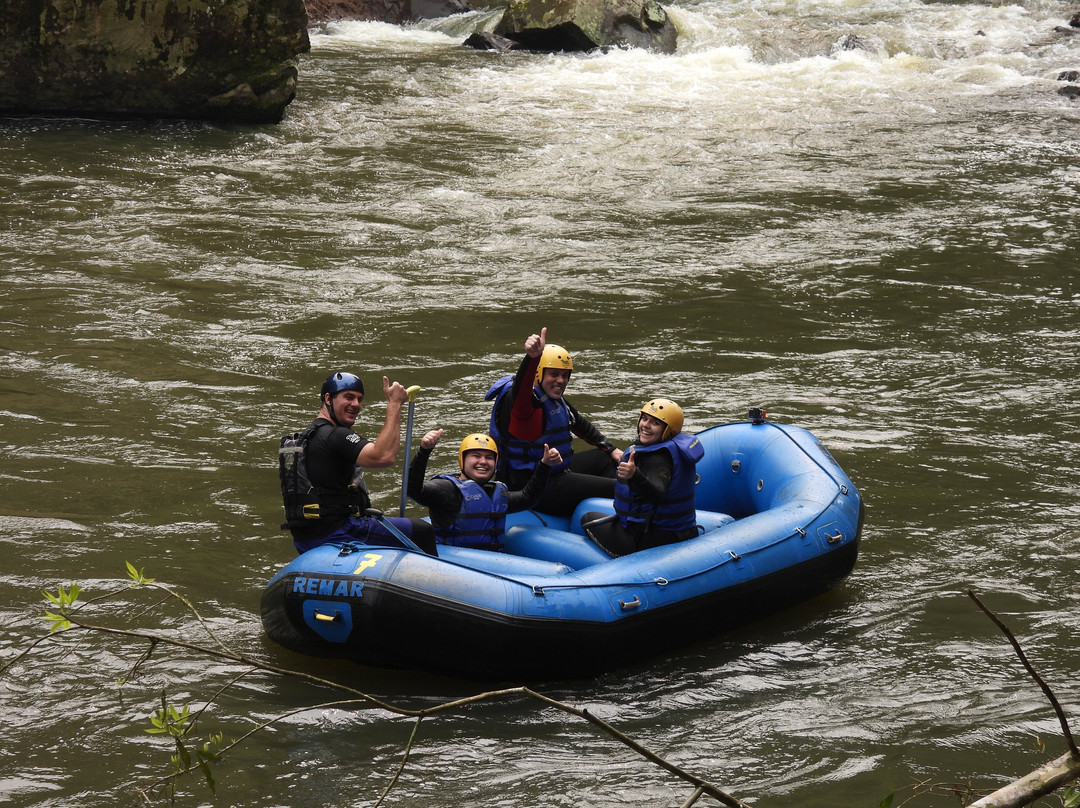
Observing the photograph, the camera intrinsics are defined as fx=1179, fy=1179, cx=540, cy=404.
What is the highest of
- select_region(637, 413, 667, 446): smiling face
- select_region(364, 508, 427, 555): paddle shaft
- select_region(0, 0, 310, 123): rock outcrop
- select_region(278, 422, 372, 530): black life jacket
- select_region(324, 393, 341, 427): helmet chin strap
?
select_region(0, 0, 310, 123): rock outcrop

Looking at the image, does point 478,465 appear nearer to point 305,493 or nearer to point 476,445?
point 476,445

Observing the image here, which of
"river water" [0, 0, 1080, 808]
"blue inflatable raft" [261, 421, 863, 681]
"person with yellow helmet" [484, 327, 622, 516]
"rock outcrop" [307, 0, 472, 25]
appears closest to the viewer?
"river water" [0, 0, 1080, 808]

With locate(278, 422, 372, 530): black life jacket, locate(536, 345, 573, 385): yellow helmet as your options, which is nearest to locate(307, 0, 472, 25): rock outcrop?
locate(536, 345, 573, 385): yellow helmet

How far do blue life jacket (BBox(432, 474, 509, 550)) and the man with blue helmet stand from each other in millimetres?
392

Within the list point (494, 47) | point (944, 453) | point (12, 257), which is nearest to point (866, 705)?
point (944, 453)

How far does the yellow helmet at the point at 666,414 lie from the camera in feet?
19.7

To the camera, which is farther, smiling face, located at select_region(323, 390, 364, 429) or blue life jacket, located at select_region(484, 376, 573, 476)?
blue life jacket, located at select_region(484, 376, 573, 476)

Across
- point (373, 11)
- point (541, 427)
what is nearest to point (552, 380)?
point (541, 427)

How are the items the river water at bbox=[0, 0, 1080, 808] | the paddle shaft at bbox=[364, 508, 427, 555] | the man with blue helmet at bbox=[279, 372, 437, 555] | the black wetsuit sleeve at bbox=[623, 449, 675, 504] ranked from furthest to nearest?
the black wetsuit sleeve at bbox=[623, 449, 675, 504] → the paddle shaft at bbox=[364, 508, 427, 555] → the man with blue helmet at bbox=[279, 372, 437, 555] → the river water at bbox=[0, 0, 1080, 808]

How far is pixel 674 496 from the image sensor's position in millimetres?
5988

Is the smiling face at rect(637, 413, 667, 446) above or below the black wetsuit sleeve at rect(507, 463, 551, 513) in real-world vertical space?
above

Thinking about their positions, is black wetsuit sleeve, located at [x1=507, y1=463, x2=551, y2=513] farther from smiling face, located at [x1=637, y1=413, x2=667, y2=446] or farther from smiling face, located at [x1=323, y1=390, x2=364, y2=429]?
smiling face, located at [x1=323, y1=390, x2=364, y2=429]

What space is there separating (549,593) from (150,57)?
11294 mm

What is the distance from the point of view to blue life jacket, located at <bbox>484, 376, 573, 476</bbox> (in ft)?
22.0
